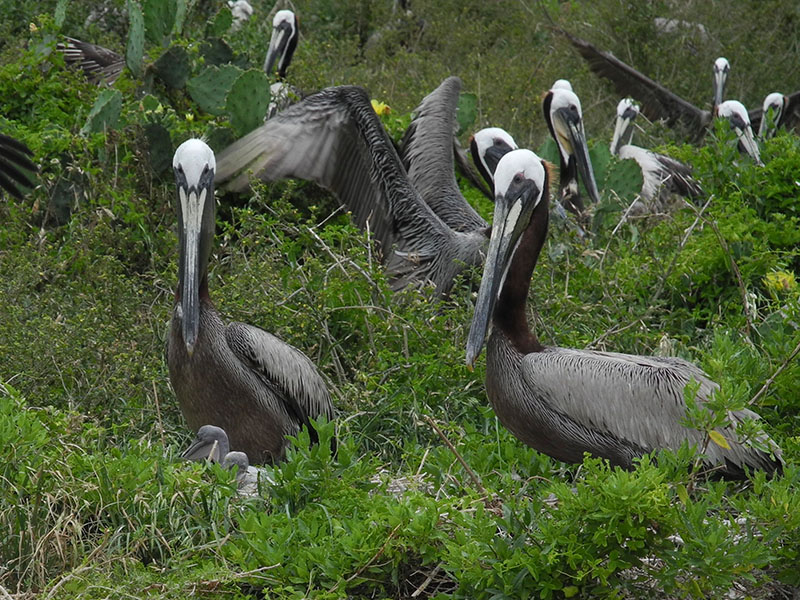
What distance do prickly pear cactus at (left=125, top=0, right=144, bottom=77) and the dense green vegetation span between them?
96 millimetres

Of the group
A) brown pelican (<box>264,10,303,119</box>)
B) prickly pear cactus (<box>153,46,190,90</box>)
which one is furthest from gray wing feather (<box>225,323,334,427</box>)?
brown pelican (<box>264,10,303,119</box>)

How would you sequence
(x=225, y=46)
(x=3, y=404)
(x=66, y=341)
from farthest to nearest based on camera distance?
1. (x=225, y=46)
2. (x=66, y=341)
3. (x=3, y=404)

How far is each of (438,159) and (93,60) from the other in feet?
10.4

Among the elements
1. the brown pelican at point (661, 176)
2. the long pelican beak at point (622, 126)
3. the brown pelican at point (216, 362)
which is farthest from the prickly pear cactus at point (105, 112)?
the long pelican beak at point (622, 126)

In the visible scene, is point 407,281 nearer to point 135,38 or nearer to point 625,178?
point 625,178

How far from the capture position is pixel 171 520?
3.50 meters

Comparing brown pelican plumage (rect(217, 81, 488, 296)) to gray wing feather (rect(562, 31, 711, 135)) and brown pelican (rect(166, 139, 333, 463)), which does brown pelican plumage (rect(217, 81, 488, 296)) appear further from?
gray wing feather (rect(562, 31, 711, 135))

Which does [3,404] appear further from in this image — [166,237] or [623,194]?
[623,194]

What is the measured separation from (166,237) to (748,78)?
738 cm

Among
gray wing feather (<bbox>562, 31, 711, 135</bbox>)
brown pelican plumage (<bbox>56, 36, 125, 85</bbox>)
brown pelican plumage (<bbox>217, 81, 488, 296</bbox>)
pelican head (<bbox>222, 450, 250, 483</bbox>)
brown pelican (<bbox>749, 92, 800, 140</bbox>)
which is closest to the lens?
pelican head (<bbox>222, 450, 250, 483</bbox>)

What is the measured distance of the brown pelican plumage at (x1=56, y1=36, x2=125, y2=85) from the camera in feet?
27.8

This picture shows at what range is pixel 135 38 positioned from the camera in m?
7.17

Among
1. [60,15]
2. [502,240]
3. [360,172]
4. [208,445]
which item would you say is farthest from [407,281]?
A: [60,15]

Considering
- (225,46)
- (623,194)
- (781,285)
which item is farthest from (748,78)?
(781,285)
